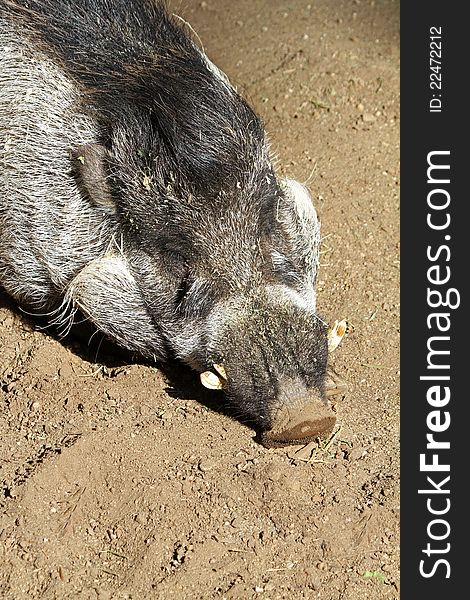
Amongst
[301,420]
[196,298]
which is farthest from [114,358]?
[301,420]

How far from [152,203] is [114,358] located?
2.98 feet

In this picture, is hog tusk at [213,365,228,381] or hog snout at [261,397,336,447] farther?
hog tusk at [213,365,228,381]

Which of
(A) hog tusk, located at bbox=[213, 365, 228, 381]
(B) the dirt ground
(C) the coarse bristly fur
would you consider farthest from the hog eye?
(B) the dirt ground

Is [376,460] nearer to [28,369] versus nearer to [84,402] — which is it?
[84,402]

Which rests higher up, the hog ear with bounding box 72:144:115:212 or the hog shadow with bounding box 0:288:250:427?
the hog ear with bounding box 72:144:115:212

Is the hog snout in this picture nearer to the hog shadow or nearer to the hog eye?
the hog shadow

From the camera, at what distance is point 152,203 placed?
13.4ft

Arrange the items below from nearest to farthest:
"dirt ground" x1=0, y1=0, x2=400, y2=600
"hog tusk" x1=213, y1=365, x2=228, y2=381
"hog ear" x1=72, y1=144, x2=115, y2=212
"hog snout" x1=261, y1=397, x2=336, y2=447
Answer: "dirt ground" x1=0, y1=0, x2=400, y2=600, "hog snout" x1=261, y1=397, x2=336, y2=447, "hog tusk" x1=213, y1=365, x2=228, y2=381, "hog ear" x1=72, y1=144, x2=115, y2=212

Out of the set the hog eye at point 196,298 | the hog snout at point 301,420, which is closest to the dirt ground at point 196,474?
the hog snout at point 301,420

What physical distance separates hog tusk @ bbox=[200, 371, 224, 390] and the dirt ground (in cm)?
26

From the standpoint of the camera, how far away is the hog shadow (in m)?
4.30

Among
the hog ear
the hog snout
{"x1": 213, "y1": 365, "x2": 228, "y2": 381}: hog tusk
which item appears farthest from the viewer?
the hog ear

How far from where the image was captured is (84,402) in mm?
4344

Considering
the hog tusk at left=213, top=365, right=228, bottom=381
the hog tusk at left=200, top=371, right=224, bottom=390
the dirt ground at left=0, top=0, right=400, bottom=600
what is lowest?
the dirt ground at left=0, top=0, right=400, bottom=600
